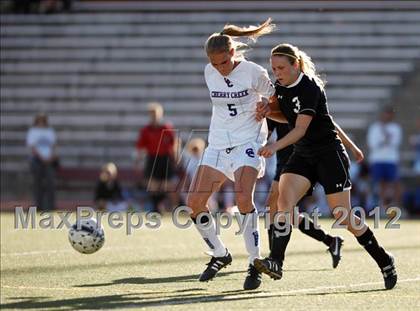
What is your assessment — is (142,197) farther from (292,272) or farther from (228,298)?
(228,298)

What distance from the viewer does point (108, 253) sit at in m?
10.9

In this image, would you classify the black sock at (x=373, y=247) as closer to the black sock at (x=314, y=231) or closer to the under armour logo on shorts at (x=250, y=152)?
the under armour logo on shorts at (x=250, y=152)

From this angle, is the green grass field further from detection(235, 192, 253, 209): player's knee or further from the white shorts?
the white shorts

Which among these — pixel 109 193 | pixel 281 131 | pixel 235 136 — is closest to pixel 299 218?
pixel 281 131

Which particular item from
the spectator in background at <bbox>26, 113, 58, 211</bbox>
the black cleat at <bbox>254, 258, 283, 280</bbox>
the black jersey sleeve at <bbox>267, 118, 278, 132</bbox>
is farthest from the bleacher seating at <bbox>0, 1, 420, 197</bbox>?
the black cleat at <bbox>254, 258, 283, 280</bbox>

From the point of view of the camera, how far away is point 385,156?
61.4 ft

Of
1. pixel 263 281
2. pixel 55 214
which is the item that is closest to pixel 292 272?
pixel 263 281

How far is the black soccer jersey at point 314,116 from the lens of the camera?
7.84m

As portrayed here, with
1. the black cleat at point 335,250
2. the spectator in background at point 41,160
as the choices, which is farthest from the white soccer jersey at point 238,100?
the spectator in background at point 41,160

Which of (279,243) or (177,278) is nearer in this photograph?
(279,243)

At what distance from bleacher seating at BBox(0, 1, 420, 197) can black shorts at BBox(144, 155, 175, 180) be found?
372 centimetres

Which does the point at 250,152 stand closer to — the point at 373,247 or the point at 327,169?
the point at 327,169

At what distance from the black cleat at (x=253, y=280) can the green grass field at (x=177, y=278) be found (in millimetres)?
66

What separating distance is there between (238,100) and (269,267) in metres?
1.46
